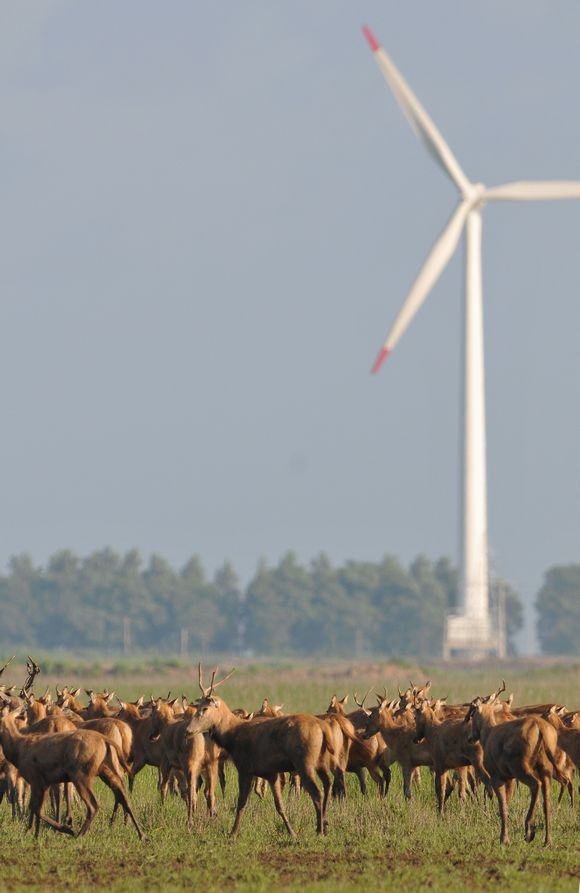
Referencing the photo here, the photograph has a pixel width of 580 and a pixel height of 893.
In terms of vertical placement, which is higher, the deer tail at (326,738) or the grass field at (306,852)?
the deer tail at (326,738)

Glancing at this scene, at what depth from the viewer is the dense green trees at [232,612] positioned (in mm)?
191500

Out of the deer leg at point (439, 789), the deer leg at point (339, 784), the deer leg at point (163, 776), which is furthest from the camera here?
the deer leg at point (163, 776)

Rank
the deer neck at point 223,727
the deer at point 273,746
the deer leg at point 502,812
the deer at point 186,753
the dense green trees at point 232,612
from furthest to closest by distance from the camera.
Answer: the dense green trees at point 232,612, the deer at point 186,753, the deer neck at point 223,727, the deer at point 273,746, the deer leg at point 502,812

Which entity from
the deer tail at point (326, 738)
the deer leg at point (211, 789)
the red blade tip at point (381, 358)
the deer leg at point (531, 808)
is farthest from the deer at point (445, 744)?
the red blade tip at point (381, 358)

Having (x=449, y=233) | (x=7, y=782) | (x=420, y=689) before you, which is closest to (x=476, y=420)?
(x=449, y=233)

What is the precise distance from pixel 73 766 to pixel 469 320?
6858 centimetres

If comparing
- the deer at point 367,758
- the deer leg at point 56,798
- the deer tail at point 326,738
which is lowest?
the deer leg at point 56,798

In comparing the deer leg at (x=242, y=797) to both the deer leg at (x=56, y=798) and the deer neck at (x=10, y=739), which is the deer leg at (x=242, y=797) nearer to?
the deer leg at (x=56, y=798)

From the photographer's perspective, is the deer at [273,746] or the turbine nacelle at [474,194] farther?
the turbine nacelle at [474,194]

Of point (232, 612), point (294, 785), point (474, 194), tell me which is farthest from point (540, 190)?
point (232, 612)

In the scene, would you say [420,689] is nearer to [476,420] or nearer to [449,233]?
[449,233]

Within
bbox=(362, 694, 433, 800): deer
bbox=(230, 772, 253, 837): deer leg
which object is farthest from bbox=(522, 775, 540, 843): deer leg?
bbox=(230, 772, 253, 837): deer leg

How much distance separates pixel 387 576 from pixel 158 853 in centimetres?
17766

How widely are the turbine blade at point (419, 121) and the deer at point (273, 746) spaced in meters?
49.9
